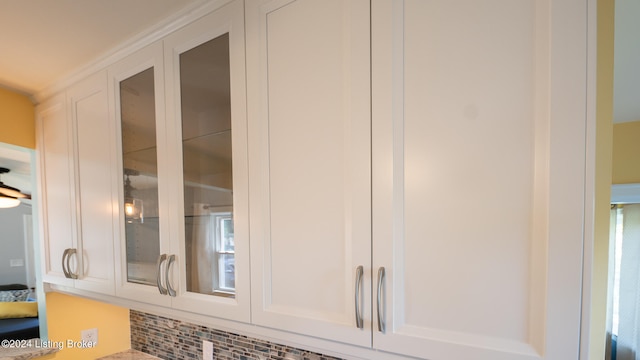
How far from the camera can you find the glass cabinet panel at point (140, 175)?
1366mm

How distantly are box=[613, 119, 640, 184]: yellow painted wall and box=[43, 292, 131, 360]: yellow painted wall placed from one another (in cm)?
386

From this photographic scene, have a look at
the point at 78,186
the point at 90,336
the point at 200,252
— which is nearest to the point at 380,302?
the point at 200,252

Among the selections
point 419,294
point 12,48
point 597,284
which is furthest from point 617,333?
point 12,48

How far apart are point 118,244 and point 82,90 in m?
0.85

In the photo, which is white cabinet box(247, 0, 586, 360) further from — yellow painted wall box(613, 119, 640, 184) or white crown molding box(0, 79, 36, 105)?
yellow painted wall box(613, 119, 640, 184)

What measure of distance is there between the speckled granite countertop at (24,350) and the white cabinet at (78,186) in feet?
1.52

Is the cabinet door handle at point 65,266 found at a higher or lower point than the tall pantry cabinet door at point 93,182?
lower


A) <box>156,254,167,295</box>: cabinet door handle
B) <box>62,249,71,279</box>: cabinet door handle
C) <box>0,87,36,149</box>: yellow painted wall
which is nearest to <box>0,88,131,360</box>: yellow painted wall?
<box>0,87,36,149</box>: yellow painted wall

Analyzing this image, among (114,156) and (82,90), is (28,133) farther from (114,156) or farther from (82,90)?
(114,156)

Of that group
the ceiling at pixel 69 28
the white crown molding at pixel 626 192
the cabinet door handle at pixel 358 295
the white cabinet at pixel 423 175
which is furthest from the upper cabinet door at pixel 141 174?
the white crown molding at pixel 626 192

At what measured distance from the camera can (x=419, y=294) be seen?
29.3 inches

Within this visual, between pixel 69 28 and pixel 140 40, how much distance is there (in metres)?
0.26

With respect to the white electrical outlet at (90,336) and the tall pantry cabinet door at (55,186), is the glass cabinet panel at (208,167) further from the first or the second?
the white electrical outlet at (90,336)

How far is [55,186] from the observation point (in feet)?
6.19
